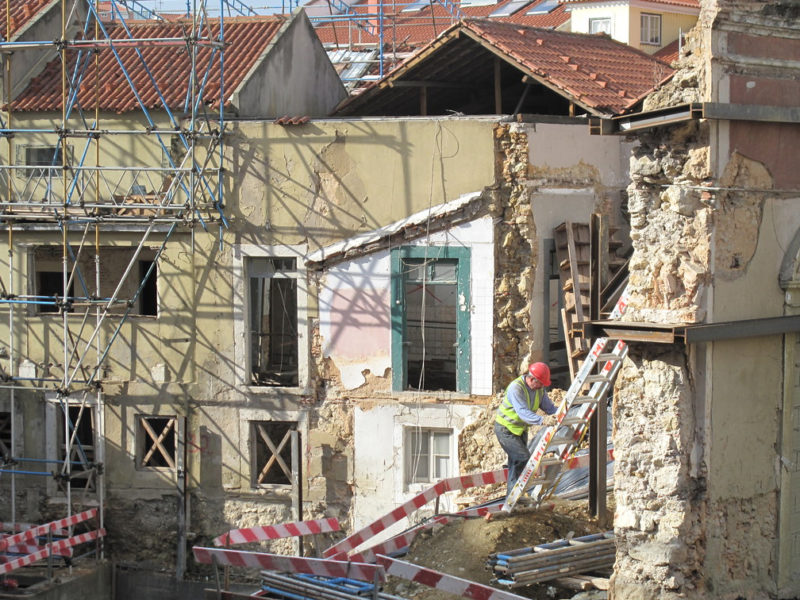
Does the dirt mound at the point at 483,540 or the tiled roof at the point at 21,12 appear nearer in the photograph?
the dirt mound at the point at 483,540

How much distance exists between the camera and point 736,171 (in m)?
11.7

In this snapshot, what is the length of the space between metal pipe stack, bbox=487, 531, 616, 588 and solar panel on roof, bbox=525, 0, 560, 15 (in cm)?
2634

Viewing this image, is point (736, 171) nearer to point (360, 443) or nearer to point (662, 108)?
point (662, 108)

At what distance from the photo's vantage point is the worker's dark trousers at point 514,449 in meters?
14.8

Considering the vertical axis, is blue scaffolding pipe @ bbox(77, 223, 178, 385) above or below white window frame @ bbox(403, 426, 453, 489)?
above

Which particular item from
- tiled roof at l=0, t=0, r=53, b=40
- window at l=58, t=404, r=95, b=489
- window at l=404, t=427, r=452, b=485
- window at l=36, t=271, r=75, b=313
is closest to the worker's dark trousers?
window at l=404, t=427, r=452, b=485

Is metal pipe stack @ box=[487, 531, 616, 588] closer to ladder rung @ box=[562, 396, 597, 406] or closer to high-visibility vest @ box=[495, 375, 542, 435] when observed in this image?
ladder rung @ box=[562, 396, 597, 406]

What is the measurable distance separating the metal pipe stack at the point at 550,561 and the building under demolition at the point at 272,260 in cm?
367

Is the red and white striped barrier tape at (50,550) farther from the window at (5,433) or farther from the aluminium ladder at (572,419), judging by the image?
the aluminium ladder at (572,419)

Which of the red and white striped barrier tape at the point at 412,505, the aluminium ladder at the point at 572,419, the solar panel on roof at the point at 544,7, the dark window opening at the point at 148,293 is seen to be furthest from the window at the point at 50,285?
the solar panel on roof at the point at 544,7

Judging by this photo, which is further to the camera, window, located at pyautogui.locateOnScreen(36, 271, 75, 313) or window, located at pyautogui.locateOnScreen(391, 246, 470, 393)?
window, located at pyautogui.locateOnScreen(36, 271, 75, 313)

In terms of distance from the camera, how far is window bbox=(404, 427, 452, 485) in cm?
1970

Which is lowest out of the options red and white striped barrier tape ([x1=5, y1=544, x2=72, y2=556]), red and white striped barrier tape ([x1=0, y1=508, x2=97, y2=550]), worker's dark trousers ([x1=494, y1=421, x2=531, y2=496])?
red and white striped barrier tape ([x1=5, y1=544, x2=72, y2=556])

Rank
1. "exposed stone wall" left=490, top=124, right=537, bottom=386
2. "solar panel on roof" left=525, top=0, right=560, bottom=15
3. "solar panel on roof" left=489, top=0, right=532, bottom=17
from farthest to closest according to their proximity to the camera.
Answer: "solar panel on roof" left=525, top=0, right=560, bottom=15
"solar panel on roof" left=489, top=0, right=532, bottom=17
"exposed stone wall" left=490, top=124, right=537, bottom=386
